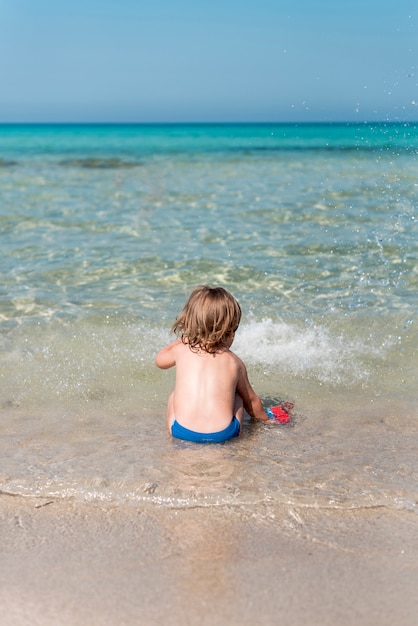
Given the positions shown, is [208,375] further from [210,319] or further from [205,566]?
[205,566]

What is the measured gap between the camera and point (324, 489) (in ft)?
10.7

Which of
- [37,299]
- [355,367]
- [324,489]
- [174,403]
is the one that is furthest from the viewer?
[37,299]

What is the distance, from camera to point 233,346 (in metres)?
5.46

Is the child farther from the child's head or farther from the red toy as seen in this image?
the red toy

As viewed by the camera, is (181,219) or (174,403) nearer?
(174,403)

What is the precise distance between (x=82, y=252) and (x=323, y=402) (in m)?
4.93

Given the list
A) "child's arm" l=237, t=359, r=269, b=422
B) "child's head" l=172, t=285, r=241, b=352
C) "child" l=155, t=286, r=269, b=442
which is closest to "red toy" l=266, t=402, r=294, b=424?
"child's arm" l=237, t=359, r=269, b=422

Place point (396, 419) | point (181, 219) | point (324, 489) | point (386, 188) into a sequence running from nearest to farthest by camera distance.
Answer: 1. point (324, 489)
2. point (396, 419)
3. point (181, 219)
4. point (386, 188)

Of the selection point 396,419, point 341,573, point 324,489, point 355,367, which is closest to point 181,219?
point 355,367

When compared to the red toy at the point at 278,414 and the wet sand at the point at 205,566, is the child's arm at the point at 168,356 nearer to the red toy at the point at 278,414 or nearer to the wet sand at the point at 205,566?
the red toy at the point at 278,414

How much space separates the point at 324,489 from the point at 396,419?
1098 millimetres

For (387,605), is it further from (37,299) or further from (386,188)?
(386,188)

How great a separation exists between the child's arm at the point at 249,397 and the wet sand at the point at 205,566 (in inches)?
38.2

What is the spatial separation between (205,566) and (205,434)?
120cm
